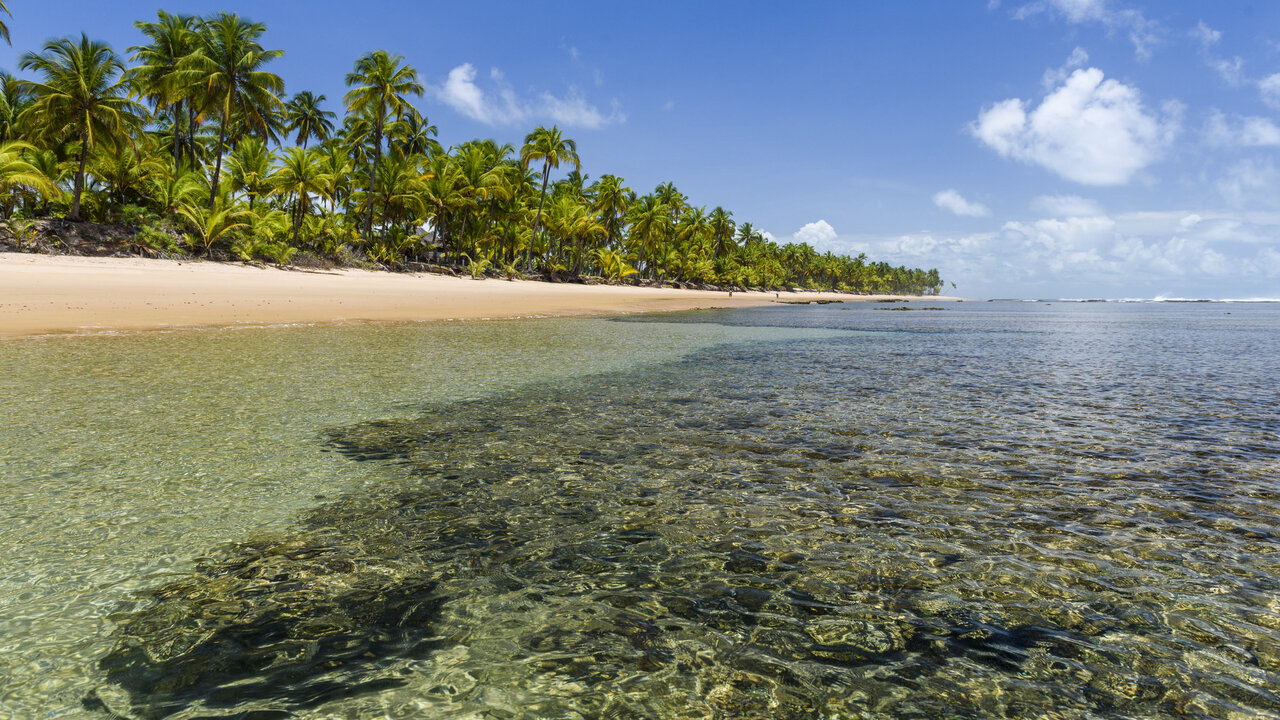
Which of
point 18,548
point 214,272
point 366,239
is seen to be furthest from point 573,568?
point 366,239

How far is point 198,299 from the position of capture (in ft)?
73.2

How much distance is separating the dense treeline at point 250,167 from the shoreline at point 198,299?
5.56m

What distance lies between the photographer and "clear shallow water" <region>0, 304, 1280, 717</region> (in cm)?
279

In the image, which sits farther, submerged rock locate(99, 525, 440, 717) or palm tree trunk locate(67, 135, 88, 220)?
palm tree trunk locate(67, 135, 88, 220)

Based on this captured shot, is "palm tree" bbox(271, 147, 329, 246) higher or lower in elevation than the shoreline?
higher

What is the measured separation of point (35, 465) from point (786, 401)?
8938mm

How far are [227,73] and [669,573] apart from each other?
49.4 meters

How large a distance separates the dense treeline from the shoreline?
556 centimetres

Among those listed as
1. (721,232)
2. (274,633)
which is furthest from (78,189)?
(721,232)

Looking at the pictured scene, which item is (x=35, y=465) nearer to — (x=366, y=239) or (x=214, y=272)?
(x=214, y=272)

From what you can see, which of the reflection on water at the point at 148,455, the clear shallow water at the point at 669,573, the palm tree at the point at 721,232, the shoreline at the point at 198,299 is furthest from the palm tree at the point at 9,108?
the palm tree at the point at 721,232

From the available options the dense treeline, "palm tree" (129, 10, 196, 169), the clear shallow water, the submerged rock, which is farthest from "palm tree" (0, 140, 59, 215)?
the submerged rock

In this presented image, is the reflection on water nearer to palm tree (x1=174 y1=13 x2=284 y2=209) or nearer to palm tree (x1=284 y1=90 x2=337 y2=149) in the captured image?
palm tree (x1=174 y1=13 x2=284 y2=209)

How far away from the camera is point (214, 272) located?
28688 mm
